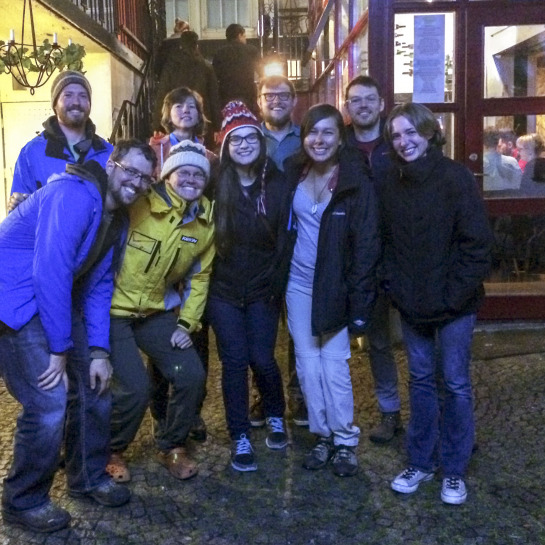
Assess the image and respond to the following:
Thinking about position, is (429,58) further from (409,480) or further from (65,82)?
(409,480)

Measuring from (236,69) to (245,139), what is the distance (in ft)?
15.9

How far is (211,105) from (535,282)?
12.1 feet

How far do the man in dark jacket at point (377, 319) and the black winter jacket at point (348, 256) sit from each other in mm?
496

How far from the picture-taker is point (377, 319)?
455cm

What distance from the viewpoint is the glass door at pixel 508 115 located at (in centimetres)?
630

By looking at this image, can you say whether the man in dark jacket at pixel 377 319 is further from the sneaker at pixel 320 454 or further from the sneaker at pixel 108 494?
the sneaker at pixel 108 494

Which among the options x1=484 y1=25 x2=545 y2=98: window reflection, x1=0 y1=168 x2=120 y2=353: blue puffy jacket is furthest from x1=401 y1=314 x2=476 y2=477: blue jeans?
x1=484 y1=25 x2=545 y2=98: window reflection

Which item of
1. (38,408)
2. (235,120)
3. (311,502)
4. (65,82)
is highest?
(65,82)

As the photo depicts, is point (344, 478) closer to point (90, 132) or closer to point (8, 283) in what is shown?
point (8, 283)

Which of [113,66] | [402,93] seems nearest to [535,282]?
[402,93]

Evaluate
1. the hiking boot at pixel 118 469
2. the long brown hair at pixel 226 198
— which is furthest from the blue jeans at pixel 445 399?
the hiking boot at pixel 118 469

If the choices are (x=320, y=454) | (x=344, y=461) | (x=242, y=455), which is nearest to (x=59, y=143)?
(x=242, y=455)

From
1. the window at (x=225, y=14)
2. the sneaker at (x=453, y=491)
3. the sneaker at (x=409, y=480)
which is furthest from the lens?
the window at (x=225, y=14)

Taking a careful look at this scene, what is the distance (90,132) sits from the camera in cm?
463
